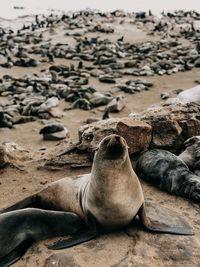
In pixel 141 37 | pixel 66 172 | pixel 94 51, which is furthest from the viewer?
pixel 141 37

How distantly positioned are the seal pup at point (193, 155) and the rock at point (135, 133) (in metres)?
0.47

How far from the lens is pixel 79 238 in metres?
3.64

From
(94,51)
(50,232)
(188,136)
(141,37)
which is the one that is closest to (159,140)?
(188,136)

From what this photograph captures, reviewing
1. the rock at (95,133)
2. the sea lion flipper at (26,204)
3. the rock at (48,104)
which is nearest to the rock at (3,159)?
the rock at (95,133)

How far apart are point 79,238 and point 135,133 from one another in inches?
76.8

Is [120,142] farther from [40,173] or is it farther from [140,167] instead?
[40,173]

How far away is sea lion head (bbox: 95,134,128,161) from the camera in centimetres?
363

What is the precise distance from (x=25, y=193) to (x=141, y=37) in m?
17.7

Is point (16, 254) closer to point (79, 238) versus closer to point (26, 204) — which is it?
point (79, 238)

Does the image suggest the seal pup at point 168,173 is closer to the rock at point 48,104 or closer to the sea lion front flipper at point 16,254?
the sea lion front flipper at point 16,254

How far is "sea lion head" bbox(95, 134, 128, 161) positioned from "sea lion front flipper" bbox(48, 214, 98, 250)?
542mm

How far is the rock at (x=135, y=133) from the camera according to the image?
17.3ft

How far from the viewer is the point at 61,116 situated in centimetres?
940

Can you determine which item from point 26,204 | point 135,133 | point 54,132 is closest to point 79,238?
point 26,204
